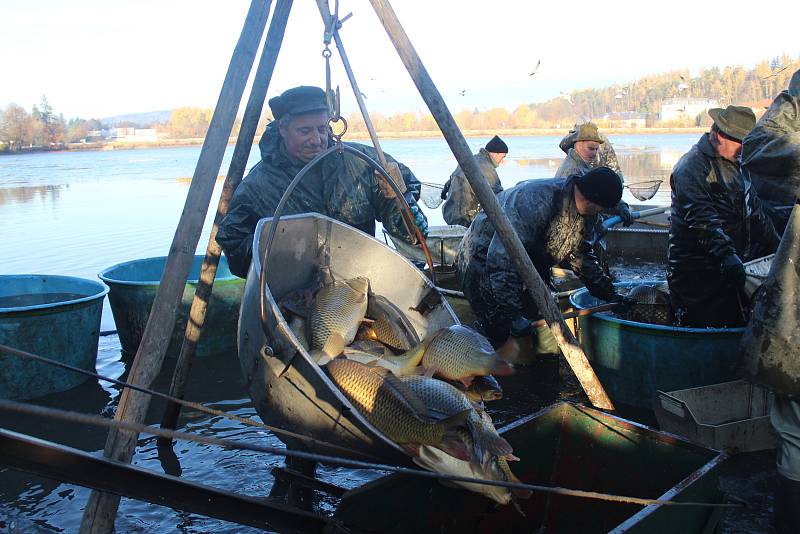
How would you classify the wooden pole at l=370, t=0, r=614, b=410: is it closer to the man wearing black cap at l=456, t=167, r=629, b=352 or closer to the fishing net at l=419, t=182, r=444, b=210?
the man wearing black cap at l=456, t=167, r=629, b=352

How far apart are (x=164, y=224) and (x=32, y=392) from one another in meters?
12.5

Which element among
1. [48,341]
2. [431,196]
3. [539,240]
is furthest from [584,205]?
[431,196]

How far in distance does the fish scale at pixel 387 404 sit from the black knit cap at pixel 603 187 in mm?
2847

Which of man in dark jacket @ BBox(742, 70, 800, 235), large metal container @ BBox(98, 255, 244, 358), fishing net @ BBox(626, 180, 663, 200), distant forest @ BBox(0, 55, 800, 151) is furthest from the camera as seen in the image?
distant forest @ BBox(0, 55, 800, 151)

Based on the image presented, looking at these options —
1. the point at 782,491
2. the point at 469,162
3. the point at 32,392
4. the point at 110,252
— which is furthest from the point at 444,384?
the point at 110,252

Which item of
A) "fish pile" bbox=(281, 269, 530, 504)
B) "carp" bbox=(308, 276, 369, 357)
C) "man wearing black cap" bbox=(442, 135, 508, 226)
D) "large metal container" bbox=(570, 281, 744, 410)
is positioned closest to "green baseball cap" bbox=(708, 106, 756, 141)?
"large metal container" bbox=(570, 281, 744, 410)

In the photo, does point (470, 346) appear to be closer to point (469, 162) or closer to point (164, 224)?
point (469, 162)

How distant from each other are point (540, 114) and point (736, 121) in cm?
9771

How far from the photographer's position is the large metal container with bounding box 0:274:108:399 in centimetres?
591

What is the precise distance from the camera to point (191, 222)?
399 centimetres

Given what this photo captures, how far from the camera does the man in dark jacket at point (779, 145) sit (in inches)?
146

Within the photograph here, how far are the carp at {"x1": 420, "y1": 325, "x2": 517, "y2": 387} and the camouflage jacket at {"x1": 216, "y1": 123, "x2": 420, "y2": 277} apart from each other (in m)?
1.87

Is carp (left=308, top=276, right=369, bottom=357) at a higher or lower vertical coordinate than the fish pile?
higher

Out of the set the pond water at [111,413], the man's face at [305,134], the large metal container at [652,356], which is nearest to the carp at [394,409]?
the pond water at [111,413]
